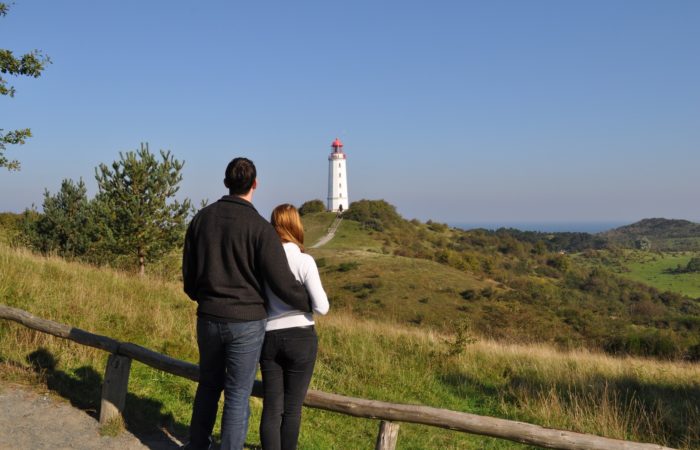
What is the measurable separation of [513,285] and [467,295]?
13910 millimetres

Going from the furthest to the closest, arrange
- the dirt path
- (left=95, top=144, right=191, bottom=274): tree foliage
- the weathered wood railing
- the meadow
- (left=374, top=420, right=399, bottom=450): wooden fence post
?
the meadow < (left=95, top=144, right=191, bottom=274): tree foliage < the dirt path < (left=374, top=420, right=399, bottom=450): wooden fence post < the weathered wood railing

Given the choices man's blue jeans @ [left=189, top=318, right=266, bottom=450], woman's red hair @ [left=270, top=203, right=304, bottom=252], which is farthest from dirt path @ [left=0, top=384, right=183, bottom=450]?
woman's red hair @ [left=270, top=203, right=304, bottom=252]

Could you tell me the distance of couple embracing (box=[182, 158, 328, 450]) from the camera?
3691 millimetres

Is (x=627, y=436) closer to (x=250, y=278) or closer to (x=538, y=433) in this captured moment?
(x=538, y=433)

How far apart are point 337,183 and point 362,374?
80295mm

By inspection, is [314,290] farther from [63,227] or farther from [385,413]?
[63,227]

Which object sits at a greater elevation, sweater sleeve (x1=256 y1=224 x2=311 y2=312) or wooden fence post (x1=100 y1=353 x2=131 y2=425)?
sweater sleeve (x1=256 y1=224 x2=311 y2=312)

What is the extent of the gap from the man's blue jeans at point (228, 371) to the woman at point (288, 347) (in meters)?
0.11

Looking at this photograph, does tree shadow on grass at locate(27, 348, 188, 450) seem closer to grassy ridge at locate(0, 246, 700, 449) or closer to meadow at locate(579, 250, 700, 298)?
grassy ridge at locate(0, 246, 700, 449)

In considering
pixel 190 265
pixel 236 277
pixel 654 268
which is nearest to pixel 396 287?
pixel 190 265

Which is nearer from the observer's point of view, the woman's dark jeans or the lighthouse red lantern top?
the woman's dark jeans

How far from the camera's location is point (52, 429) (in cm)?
504

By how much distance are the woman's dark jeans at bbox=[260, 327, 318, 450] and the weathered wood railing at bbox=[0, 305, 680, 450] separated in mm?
536

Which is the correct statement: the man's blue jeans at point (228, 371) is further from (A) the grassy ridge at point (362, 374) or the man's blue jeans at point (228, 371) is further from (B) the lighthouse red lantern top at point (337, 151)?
(B) the lighthouse red lantern top at point (337, 151)
